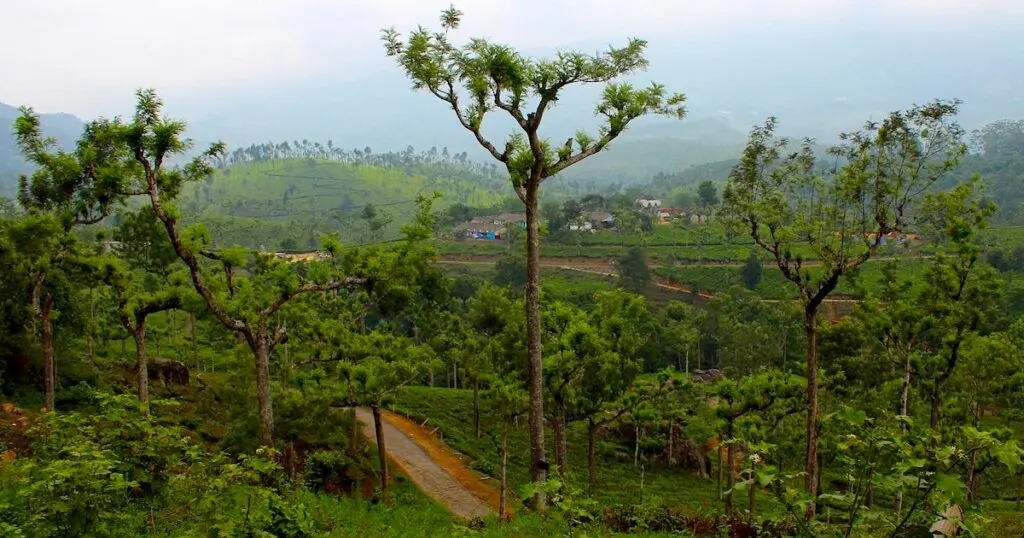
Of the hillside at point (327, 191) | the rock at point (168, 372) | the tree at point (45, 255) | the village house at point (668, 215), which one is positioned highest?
the hillside at point (327, 191)

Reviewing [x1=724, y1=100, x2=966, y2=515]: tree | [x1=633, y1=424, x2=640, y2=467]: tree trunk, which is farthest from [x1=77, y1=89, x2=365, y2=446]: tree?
[x1=633, y1=424, x2=640, y2=467]: tree trunk

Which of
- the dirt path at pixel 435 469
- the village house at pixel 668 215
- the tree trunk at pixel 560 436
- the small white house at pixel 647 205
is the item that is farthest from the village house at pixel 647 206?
the tree trunk at pixel 560 436

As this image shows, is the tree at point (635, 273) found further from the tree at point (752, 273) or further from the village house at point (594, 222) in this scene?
the village house at point (594, 222)

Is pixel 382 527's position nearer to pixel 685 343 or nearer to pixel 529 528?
pixel 529 528

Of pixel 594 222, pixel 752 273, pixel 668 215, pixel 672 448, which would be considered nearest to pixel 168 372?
pixel 672 448

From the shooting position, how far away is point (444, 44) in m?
11.5

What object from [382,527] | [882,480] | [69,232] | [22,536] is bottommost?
[382,527]

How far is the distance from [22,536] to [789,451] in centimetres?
2191

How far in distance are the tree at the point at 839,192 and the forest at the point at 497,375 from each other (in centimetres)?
6

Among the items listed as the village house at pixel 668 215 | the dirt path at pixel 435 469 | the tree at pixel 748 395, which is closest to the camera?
the tree at pixel 748 395

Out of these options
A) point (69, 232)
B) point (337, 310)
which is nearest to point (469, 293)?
point (337, 310)

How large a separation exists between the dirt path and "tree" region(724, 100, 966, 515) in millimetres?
10402

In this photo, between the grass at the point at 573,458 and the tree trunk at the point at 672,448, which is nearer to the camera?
the grass at the point at 573,458

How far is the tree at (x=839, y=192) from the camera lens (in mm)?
13852
